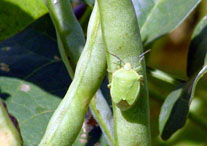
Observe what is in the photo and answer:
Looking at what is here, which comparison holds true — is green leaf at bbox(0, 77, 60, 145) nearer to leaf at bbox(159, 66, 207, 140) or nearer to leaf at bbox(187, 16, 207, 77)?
leaf at bbox(159, 66, 207, 140)

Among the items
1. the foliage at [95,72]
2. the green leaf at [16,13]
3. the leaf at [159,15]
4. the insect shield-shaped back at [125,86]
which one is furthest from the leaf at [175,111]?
→ the green leaf at [16,13]

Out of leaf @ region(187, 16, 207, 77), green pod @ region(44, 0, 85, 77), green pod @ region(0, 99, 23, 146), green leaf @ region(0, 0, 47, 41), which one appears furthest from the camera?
leaf @ region(187, 16, 207, 77)

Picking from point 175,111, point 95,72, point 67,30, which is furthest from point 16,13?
point 175,111

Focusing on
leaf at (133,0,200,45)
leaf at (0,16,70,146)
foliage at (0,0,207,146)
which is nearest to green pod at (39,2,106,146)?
foliage at (0,0,207,146)

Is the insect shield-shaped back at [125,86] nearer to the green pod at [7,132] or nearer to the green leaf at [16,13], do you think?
the green pod at [7,132]

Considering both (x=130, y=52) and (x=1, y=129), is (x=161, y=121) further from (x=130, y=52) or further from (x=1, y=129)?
(x=1, y=129)

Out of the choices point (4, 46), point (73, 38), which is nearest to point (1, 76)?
point (4, 46)
